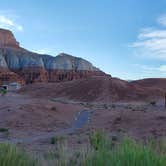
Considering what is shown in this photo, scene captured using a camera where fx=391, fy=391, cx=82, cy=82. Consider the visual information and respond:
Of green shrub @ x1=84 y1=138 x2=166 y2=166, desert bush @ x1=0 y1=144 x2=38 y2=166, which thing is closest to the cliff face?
desert bush @ x1=0 y1=144 x2=38 y2=166

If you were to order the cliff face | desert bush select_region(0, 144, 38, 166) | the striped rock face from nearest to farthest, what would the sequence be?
desert bush select_region(0, 144, 38, 166)
the cliff face
the striped rock face

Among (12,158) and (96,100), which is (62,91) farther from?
(12,158)

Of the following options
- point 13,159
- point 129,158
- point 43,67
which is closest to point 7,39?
point 43,67

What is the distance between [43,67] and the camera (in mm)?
140375

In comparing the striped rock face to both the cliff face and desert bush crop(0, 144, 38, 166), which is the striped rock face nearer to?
the cliff face

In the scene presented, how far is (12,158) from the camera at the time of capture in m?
7.37

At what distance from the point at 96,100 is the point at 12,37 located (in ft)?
381

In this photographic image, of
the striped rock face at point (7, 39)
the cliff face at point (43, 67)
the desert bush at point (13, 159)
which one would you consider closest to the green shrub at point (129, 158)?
the desert bush at point (13, 159)

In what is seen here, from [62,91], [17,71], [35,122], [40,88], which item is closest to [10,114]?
[35,122]

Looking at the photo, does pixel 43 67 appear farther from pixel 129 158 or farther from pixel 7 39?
pixel 129 158

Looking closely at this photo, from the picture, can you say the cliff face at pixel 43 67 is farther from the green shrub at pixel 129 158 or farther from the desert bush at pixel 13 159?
the green shrub at pixel 129 158

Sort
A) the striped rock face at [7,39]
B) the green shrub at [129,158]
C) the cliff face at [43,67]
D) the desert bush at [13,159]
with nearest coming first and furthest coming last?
the green shrub at [129,158], the desert bush at [13,159], the cliff face at [43,67], the striped rock face at [7,39]

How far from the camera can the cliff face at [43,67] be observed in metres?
137

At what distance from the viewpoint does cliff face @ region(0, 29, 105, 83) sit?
137125 millimetres
